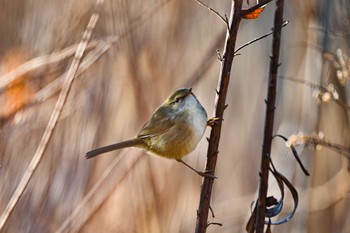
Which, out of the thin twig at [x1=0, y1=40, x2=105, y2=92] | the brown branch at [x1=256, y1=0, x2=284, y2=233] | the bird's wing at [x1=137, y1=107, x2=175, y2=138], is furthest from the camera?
the bird's wing at [x1=137, y1=107, x2=175, y2=138]

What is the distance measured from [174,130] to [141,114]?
441 mm

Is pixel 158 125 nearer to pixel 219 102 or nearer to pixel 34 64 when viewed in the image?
pixel 34 64

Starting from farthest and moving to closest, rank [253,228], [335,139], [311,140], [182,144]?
[335,139] → [182,144] → [311,140] → [253,228]

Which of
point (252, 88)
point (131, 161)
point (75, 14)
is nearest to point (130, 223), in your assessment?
point (131, 161)

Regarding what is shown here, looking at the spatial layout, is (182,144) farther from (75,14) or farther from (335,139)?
(335,139)

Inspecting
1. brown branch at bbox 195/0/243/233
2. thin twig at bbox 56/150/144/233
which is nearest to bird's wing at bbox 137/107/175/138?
thin twig at bbox 56/150/144/233

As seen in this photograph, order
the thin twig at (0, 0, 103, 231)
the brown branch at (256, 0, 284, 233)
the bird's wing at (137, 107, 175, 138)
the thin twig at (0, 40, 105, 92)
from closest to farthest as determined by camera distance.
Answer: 1. the brown branch at (256, 0, 284, 233)
2. the thin twig at (0, 0, 103, 231)
3. the thin twig at (0, 40, 105, 92)
4. the bird's wing at (137, 107, 175, 138)

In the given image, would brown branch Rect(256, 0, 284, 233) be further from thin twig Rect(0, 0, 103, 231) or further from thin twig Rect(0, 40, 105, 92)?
thin twig Rect(0, 40, 105, 92)

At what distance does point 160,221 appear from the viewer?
1851 mm

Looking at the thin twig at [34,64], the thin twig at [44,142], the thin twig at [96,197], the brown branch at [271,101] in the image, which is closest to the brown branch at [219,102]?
the brown branch at [271,101]

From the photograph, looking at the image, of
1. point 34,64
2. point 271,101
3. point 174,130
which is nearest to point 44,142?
point 34,64

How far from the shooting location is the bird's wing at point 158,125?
1508mm

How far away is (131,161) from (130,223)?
0.77 feet

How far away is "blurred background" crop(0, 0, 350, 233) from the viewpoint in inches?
58.5
